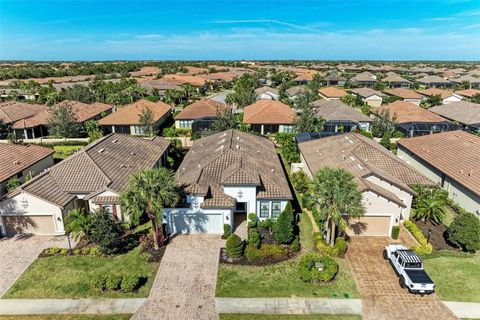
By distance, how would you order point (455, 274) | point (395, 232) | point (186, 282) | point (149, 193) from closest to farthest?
point (186, 282)
point (455, 274)
point (149, 193)
point (395, 232)

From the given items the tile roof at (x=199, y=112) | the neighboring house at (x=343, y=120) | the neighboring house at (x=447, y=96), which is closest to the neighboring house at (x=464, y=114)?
the neighboring house at (x=343, y=120)

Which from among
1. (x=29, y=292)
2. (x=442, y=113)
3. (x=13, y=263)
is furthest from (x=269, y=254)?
(x=442, y=113)

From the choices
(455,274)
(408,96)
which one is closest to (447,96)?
(408,96)

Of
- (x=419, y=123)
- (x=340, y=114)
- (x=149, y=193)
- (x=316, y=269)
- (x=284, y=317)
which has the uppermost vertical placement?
(x=149, y=193)

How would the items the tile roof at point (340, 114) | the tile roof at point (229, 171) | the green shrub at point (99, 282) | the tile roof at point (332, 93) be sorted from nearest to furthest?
the green shrub at point (99, 282)
the tile roof at point (229, 171)
the tile roof at point (340, 114)
the tile roof at point (332, 93)

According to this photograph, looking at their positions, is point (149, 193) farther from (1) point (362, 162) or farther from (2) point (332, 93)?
(2) point (332, 93)

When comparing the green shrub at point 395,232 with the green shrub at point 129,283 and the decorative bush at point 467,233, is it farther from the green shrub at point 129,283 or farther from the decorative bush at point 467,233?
the green shrub at point 129,283

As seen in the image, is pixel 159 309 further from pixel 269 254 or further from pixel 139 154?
pixel 139 154
